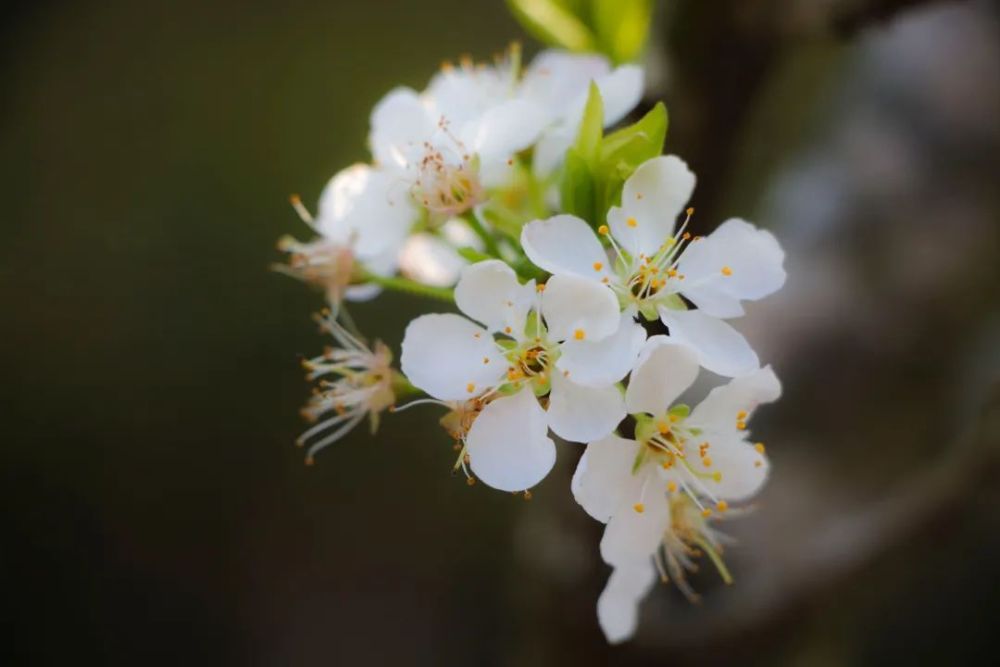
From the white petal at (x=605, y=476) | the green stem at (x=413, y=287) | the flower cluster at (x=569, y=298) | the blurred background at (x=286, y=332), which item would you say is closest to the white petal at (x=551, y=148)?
the flower cluster at (x=569, y=298)

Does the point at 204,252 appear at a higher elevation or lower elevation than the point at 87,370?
higher

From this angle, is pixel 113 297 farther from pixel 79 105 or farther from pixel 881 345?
pixel 881 345

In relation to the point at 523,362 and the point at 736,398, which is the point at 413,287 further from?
the point at 736,398

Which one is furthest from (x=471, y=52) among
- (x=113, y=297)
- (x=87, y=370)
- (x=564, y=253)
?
(x=564, y=253)

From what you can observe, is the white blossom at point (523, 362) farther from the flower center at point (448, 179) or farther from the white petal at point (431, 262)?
the white petal at point (431, 262)

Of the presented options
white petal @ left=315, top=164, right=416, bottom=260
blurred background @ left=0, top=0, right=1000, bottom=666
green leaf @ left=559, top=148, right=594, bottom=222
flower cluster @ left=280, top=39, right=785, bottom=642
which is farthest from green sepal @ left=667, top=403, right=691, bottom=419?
blurred background @ left=0, top=0, right=1000, bottom=666
